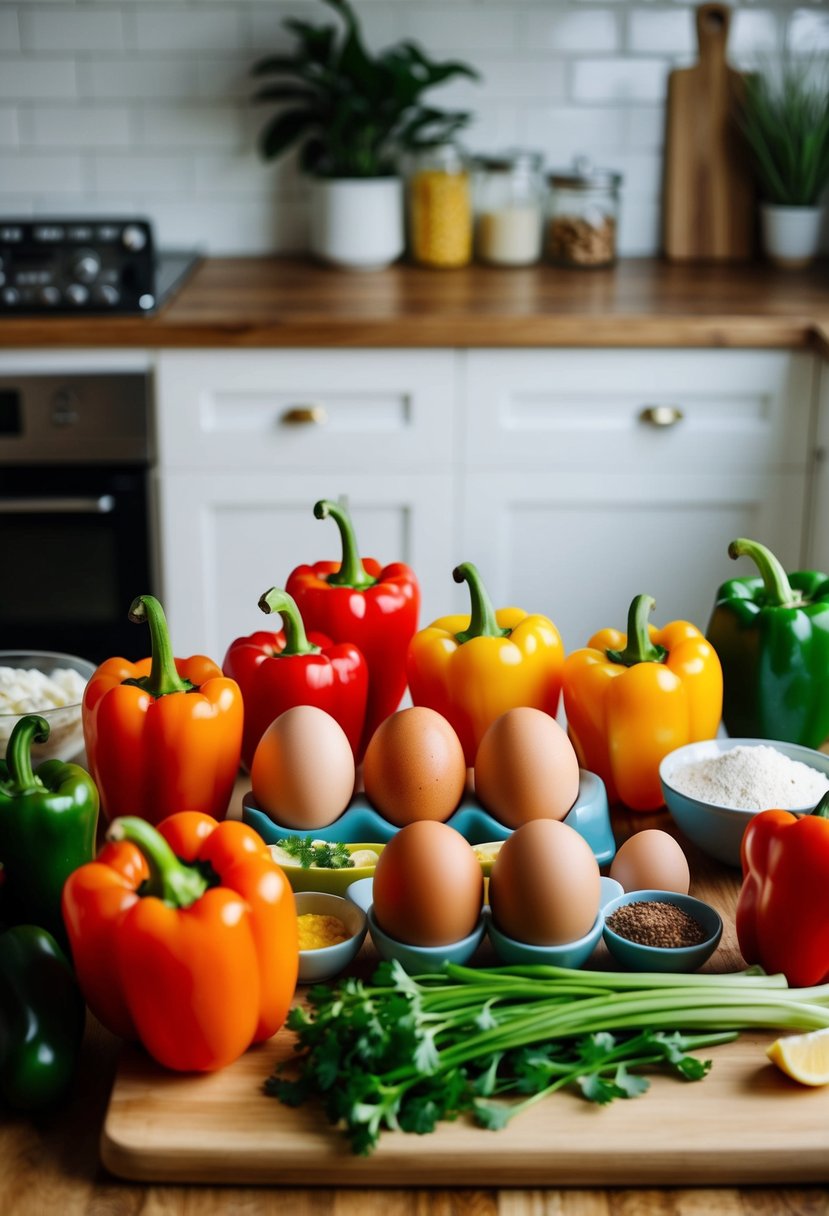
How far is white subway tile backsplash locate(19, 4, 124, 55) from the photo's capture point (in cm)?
306

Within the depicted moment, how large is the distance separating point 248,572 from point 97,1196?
6.32 feet

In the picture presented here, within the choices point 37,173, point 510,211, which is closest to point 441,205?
point 510,211

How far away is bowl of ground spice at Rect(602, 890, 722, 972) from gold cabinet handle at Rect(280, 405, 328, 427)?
5.43ft

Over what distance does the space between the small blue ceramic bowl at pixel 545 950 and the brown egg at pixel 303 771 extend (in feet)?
0.67

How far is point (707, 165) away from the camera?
3109mm

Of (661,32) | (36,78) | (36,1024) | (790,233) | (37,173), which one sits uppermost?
(661,32)

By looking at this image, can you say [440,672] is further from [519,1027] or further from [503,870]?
[519,1027]

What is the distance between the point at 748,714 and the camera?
143cm

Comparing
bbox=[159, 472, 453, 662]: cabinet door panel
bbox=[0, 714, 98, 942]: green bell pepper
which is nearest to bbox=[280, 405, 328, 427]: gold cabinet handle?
bbox=[159, 472, 453, 662]: cabinet door panel

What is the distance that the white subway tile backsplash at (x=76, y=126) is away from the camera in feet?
10.3

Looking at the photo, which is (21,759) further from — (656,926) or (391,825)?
(656,926)

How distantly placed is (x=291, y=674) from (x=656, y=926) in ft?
1.40

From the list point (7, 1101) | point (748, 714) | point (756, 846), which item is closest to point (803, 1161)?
point (756, 846)

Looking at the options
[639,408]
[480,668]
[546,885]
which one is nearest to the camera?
[546,885]
